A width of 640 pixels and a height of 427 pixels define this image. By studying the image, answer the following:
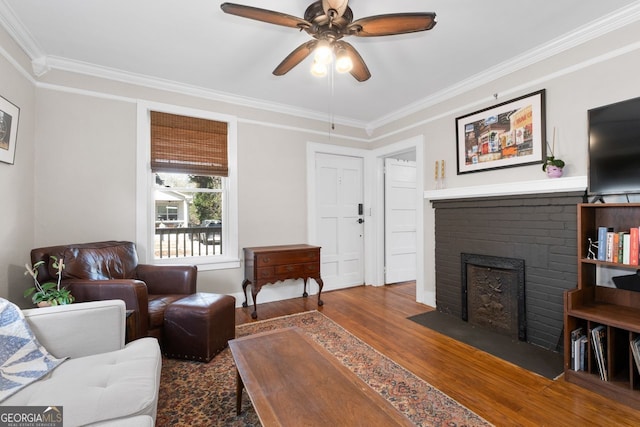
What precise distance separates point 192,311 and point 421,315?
237 centimetres

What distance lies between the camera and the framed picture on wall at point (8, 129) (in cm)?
204

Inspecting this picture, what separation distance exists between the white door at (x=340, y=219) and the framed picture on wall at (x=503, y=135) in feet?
5.40

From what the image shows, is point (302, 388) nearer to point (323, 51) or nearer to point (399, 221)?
point (323, 51)

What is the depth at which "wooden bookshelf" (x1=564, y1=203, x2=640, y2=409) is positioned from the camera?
5.67 feet

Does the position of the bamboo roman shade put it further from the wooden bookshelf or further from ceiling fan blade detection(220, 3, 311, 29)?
the wooden bookshelf

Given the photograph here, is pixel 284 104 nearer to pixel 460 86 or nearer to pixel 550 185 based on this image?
pixel 460 86

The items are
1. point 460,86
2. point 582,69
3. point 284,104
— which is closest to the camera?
point 582,69

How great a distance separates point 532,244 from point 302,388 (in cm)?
A: 237

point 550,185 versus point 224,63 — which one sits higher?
point 224,63

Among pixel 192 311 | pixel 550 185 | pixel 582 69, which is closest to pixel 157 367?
pixel 192 311

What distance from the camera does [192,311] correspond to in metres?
2.18

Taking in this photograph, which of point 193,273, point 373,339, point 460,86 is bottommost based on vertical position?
point 373,339

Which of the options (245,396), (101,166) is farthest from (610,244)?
(101,166)

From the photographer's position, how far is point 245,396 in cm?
180
